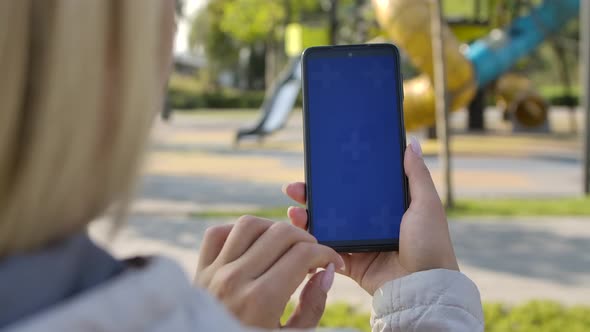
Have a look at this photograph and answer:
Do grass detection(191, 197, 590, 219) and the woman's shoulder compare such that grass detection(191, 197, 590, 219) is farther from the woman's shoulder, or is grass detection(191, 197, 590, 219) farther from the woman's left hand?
the woman's shoulder

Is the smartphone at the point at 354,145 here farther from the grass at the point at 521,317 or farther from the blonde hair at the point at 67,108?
the grass at the point at 521,317

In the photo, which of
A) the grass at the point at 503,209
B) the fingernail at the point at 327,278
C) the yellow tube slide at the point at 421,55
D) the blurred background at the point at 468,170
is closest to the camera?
the fingernail at the point at 327,278

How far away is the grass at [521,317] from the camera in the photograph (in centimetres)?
398

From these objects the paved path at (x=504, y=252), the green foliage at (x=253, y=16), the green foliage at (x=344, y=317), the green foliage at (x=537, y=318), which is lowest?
the paved path at (x=504, y=252)

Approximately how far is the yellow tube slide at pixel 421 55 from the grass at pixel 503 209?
568 centimetres

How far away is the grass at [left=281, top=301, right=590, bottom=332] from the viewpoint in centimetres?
398

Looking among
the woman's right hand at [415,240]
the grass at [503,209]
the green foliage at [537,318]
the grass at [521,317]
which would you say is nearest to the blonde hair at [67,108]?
the woman's right hand at [415,240]

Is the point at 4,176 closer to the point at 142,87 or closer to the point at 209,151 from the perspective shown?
the point at 142,87

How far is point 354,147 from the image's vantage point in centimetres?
134

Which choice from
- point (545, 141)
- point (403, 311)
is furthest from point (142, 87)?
point (545, 141)

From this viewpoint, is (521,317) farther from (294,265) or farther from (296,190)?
(294,265)

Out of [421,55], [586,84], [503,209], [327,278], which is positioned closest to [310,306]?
[327,278]

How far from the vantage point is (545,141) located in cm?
1688

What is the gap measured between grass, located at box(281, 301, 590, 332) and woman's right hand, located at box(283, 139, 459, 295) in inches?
105
